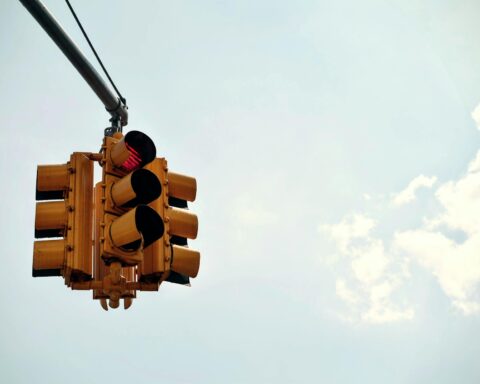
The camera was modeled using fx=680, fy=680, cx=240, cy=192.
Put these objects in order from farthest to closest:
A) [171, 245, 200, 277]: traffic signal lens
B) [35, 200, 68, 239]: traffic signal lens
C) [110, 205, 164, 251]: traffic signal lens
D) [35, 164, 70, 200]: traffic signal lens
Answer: [171, 245, 200, 277]: traffic signal lens
[35, 164, 70, 200]: traffic signal lens
[35, 200, 68, 239]: traffic signal lens
[110, 205, 164, 251]: traffic signal lens

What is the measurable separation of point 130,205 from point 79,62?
4.56 ft

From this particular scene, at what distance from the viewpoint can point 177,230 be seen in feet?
21.4

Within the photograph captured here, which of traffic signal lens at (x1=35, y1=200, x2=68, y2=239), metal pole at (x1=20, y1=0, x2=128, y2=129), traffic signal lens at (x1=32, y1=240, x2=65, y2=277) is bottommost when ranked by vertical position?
traffic signal lens at (x1=32, y1=240, x2=65, y2=277)

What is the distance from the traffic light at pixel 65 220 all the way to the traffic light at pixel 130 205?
8.9 inches

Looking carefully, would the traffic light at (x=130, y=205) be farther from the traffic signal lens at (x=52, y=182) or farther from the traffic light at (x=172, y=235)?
the traffic signal lens at (x=52, y=182)

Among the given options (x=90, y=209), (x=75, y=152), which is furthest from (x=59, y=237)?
(x=75, y=152)

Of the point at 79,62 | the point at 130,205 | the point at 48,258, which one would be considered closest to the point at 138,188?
the point at 130,205

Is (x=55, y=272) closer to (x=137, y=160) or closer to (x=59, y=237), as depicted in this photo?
(x=59, y=237)

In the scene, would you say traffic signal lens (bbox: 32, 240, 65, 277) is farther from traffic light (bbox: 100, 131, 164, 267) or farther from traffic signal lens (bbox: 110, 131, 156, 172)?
traffic signal lens (bbox: 110, 131, 156, 172)

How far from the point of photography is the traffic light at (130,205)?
5.75m

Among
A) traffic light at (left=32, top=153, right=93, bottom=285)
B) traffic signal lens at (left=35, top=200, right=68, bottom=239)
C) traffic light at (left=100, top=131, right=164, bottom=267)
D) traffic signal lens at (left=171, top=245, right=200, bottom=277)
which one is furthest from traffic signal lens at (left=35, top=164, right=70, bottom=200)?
traffic signal lens at (left=171, top=245, right=200, bottom=277)

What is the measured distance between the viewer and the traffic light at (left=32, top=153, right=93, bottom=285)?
19.6ft

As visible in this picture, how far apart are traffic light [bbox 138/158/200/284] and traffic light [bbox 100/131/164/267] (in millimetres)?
255

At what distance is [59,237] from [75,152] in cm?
85
